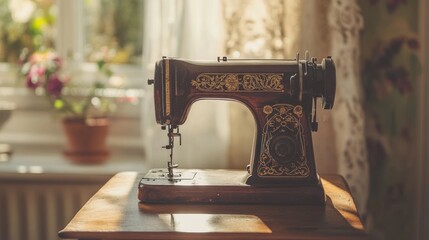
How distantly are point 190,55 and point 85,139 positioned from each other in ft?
1.66

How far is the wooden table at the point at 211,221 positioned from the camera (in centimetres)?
144

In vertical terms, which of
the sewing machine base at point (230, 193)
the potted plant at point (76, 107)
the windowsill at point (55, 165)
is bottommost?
the windowsill at point (55, 165)

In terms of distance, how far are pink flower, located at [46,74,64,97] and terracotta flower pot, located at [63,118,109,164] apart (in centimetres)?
10

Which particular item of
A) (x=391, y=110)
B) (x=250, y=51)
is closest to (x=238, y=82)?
(x=250, y=51)

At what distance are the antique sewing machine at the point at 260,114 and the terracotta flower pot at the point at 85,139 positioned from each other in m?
0.82

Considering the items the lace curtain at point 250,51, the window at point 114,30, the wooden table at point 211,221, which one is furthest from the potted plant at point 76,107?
the wooden table at point 211,221

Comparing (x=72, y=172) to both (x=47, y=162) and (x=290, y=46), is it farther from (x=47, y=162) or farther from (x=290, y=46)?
(x=290, y=46)

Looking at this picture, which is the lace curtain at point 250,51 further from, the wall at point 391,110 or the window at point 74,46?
the window at point 74,46

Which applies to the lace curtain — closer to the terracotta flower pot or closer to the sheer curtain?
the sheer curtain

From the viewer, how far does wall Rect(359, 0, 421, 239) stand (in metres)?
2.24

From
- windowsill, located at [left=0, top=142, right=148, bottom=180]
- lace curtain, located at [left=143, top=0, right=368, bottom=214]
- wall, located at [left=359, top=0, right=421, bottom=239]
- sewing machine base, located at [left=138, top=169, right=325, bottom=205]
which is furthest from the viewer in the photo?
windowsill, located at [left=0, top=142, right=148, bottom=180]

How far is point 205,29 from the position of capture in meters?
→ 2.23

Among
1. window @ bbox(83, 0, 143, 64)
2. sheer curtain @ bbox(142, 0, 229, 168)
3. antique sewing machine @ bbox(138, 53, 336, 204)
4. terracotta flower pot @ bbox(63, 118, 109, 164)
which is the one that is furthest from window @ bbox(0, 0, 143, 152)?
antique sewing machine @ bbox(138, 53, 336, 204)

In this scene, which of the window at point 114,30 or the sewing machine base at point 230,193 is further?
the window at point 114,30
